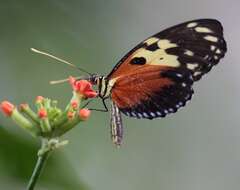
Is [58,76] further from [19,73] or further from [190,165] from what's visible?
[190,165]

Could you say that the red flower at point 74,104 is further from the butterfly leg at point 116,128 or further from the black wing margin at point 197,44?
the black wing margin at point 197,44

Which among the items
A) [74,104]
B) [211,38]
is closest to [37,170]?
[74,104]

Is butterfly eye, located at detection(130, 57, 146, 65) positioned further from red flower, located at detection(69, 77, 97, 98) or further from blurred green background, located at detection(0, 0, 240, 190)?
blurred green background, located at detection(0, 0, 240, 190)

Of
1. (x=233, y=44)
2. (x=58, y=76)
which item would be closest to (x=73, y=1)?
(x=58, y=76)

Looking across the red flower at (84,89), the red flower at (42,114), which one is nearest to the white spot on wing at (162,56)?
the red flower at (84,89)

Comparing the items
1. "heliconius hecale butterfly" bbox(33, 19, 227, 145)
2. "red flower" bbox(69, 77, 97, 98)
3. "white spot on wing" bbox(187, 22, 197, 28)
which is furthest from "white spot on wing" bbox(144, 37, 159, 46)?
"red flower" bbox(69, 77, 97, 98)
